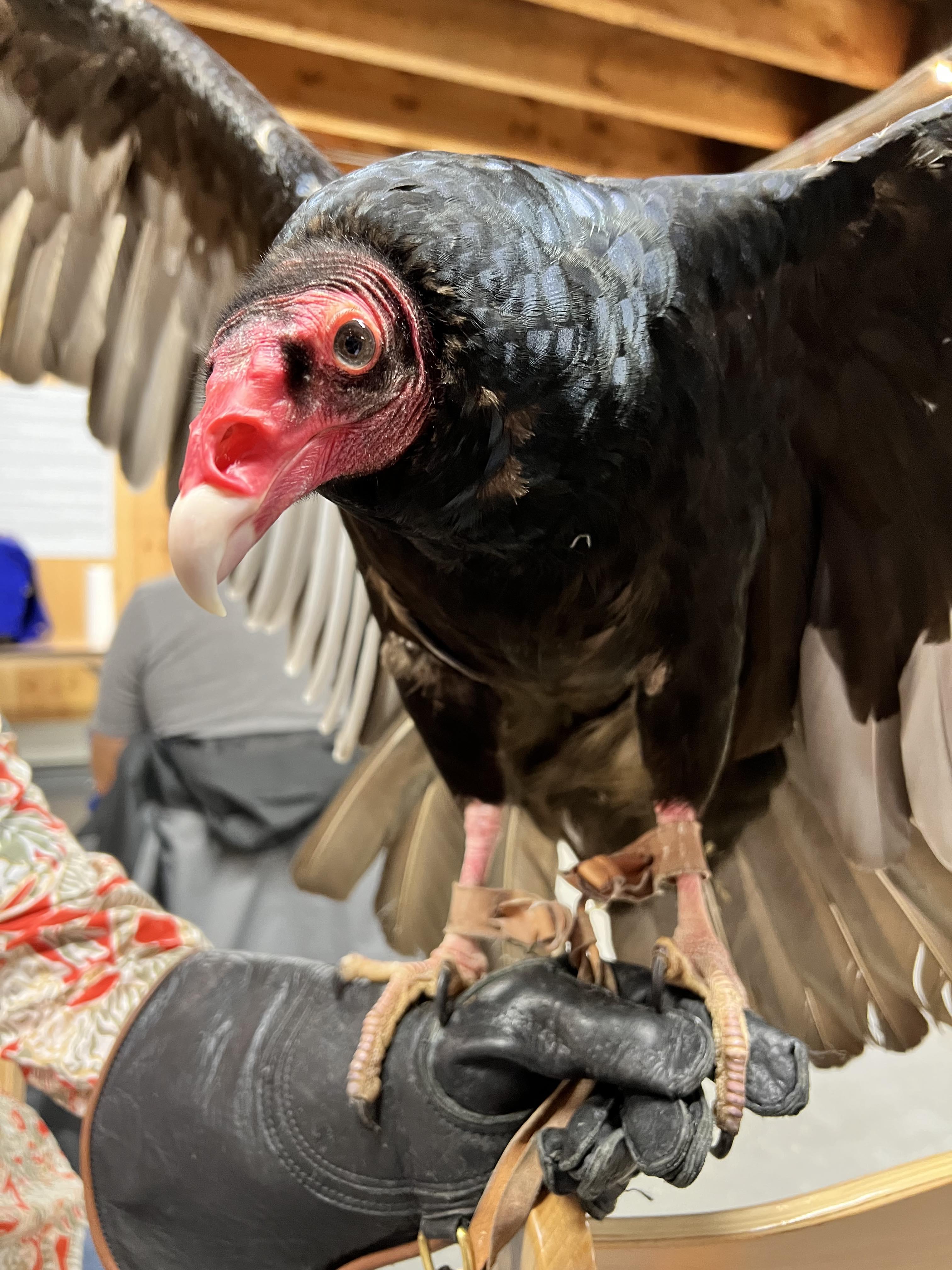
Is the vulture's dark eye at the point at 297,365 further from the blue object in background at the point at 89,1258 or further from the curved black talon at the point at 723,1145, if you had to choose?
the blue object in background at the point at 89,1258

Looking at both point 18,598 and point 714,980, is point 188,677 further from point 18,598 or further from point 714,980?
→ point 714,980

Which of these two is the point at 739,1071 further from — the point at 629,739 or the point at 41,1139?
the point at 41,1139

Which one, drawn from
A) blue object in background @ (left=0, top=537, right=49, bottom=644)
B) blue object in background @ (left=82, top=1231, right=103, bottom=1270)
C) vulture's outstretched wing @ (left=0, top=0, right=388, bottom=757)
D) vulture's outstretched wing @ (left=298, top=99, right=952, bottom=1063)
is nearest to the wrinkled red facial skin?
vulture's outstretched wing @ (left=298, top=99, right=952, bottom=1063)

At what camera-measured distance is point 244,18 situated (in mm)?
999

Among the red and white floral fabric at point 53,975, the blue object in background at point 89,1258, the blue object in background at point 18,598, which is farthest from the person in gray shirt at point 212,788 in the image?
the red and white floral fabric at point 53,975

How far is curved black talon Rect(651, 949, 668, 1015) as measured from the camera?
62 cm

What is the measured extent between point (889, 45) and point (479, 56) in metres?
0.42

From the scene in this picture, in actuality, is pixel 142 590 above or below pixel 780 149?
below

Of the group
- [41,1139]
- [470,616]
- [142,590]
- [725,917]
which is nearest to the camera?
[470,616]

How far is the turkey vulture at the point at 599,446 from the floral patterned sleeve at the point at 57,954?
23 cm

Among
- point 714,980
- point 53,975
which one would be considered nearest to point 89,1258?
point 53,975

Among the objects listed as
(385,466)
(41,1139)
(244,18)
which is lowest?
(41,1139)

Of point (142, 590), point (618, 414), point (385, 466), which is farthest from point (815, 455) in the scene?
point (142, 590)

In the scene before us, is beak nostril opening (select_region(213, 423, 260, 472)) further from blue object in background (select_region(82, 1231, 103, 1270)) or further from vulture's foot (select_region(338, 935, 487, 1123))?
blue object in background (select_region(82, 1231, 103, 1270))
